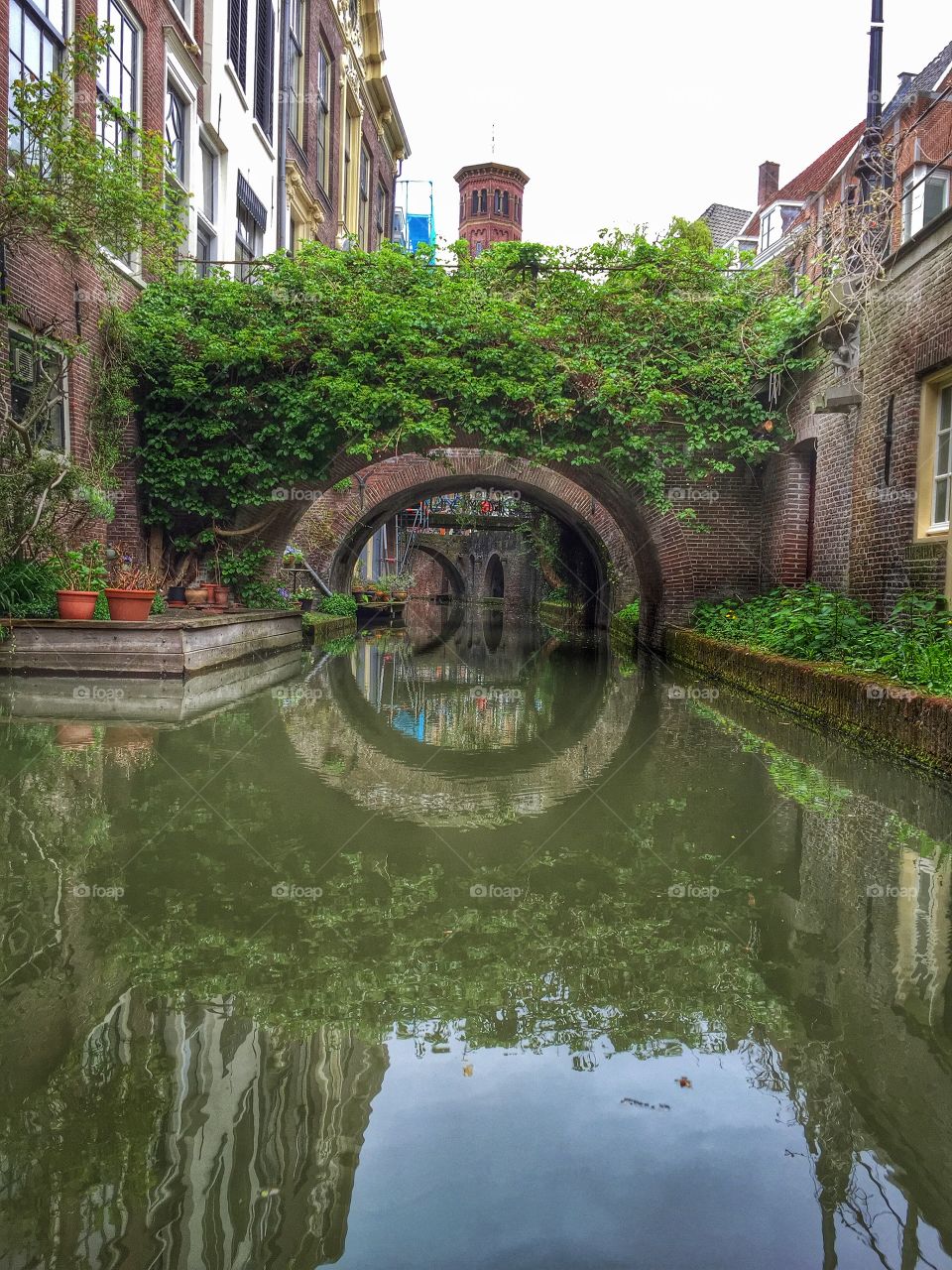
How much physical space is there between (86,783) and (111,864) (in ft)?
4.50

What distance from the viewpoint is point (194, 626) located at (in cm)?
948

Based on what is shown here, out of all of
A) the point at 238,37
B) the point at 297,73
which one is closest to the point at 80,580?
the point at 238,37

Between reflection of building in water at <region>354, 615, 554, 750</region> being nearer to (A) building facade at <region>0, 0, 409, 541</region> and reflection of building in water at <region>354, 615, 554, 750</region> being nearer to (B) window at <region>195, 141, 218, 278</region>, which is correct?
(A) building facade at <region>0, 0, 409, 541</region>

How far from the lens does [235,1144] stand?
1.82 metres

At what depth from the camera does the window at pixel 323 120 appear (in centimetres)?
2152

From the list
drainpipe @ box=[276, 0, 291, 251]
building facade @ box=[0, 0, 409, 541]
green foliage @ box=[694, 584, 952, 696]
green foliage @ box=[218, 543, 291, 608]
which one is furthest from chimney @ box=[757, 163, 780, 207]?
green foliage @ box=[694, 584, 952, 696]

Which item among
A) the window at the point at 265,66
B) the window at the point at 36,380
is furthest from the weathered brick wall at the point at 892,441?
the window at the point at 265,66

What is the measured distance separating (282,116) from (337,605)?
8.97 metres

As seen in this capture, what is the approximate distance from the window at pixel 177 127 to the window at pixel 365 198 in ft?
39.1

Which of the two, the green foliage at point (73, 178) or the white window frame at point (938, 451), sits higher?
the green foliage at point (73, 178)

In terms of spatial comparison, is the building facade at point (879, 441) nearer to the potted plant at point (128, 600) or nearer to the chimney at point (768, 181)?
the potted plant at point (128, 600)

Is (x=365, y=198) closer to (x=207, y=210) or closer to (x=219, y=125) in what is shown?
(x=219, y=125)

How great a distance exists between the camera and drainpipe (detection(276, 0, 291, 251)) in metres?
18.5

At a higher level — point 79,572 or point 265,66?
point 265,66
